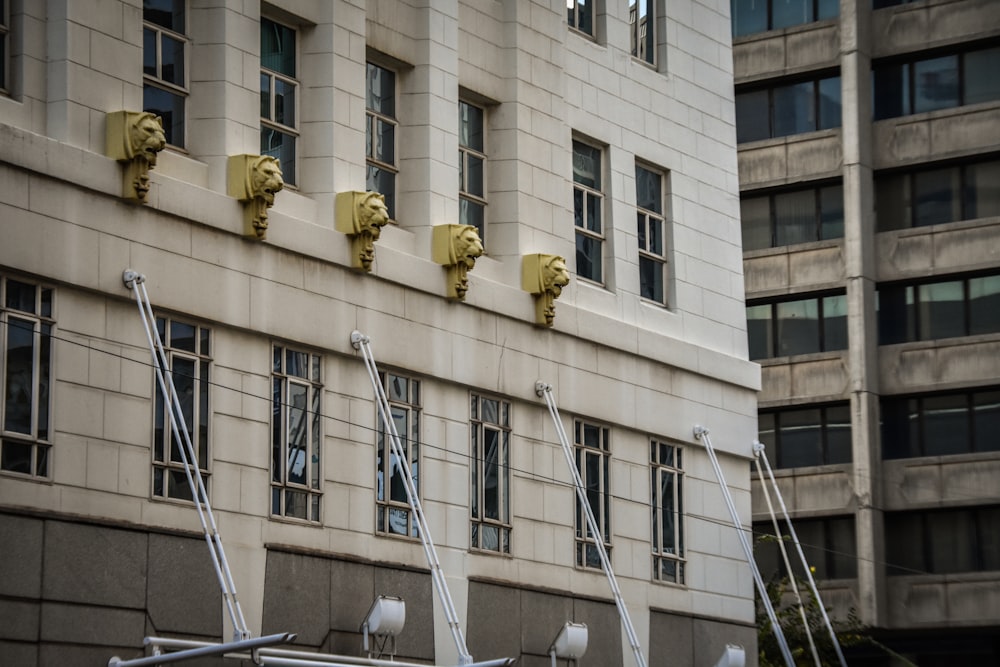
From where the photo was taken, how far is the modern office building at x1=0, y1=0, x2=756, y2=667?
89.4 feet

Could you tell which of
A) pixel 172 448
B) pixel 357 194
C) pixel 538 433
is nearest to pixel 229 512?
pixel 172 448

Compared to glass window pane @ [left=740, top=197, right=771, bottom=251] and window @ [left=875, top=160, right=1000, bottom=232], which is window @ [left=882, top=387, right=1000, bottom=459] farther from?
glass window pane @ [left=740, top=197, right=771, bottom=251]

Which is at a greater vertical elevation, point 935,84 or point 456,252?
point 935,84

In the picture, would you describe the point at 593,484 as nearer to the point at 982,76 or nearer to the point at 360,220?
the point at 360,220

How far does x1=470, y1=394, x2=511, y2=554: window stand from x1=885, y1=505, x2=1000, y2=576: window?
29.4 meters

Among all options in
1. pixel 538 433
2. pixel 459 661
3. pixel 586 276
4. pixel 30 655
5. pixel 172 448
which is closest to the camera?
pixel 30 655

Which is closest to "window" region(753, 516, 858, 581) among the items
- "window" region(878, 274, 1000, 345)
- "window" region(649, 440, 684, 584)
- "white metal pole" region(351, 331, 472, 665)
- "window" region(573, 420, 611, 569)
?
"window" region(878, 274, 1000, 345)

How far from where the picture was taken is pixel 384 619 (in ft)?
100

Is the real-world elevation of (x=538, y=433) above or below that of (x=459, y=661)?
above

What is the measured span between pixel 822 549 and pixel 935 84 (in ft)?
48.6

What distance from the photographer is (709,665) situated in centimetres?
3947

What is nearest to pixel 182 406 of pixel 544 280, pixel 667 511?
pixel 544 280

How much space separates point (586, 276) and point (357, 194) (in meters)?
7.51

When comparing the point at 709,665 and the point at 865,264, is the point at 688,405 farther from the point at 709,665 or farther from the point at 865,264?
the point at 865,264
